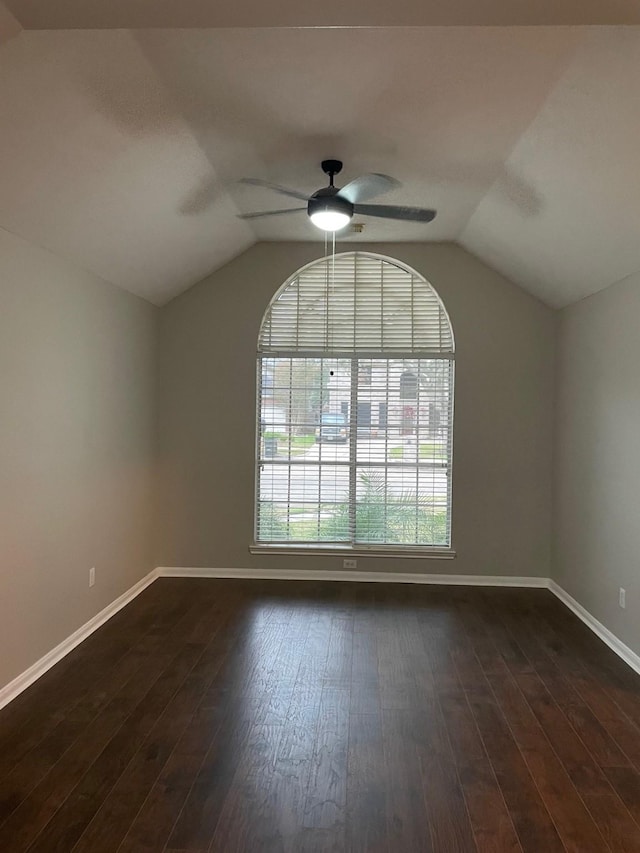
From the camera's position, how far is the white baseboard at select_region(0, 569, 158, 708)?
3.13 meters

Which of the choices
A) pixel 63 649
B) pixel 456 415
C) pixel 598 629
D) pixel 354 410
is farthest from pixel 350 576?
pixel 63 649

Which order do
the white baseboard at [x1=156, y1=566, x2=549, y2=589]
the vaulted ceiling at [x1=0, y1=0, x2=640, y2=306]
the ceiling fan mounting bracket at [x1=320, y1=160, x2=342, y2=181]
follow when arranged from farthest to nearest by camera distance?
the white baseboard at [x1=156, y1=566, x2=549, y2=589] → the ceiling fan mounting bracket at [x1=320, y1=160, x2=342, y2=181] → the vaulted ceiling at [x1=0, y1=0, x2=640, y2=306]

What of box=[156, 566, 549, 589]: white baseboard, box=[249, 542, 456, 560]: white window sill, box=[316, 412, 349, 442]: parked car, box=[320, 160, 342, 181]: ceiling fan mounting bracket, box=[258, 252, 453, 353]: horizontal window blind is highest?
Result: box=[320, 160, 342, 181]: ceiling fan mounting bracket

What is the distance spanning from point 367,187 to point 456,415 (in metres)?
2.65

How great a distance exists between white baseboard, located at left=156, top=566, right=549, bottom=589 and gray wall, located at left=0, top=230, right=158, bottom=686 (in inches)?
20.6

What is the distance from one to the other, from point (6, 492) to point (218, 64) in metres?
2.28

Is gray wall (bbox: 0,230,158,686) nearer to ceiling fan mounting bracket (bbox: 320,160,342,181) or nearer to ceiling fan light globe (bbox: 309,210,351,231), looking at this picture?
ceiling fan light globe (bbox: 309,210,351,231)

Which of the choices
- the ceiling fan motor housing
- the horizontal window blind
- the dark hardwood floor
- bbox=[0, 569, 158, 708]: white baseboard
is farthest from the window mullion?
the ceiling fan motor housing

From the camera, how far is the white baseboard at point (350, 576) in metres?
5.29

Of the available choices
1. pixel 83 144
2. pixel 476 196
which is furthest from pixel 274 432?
pixel 83 144

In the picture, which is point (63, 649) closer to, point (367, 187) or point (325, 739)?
point (325, 739)

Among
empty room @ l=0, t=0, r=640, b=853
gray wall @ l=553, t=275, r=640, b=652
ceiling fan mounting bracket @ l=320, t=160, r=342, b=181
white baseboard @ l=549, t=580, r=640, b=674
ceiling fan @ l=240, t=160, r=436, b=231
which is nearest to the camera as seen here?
empty room @ l=0, t=0, r=640, b=853

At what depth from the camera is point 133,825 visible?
219 cm

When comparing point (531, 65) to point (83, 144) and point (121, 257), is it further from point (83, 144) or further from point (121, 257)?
point (121, 257)
